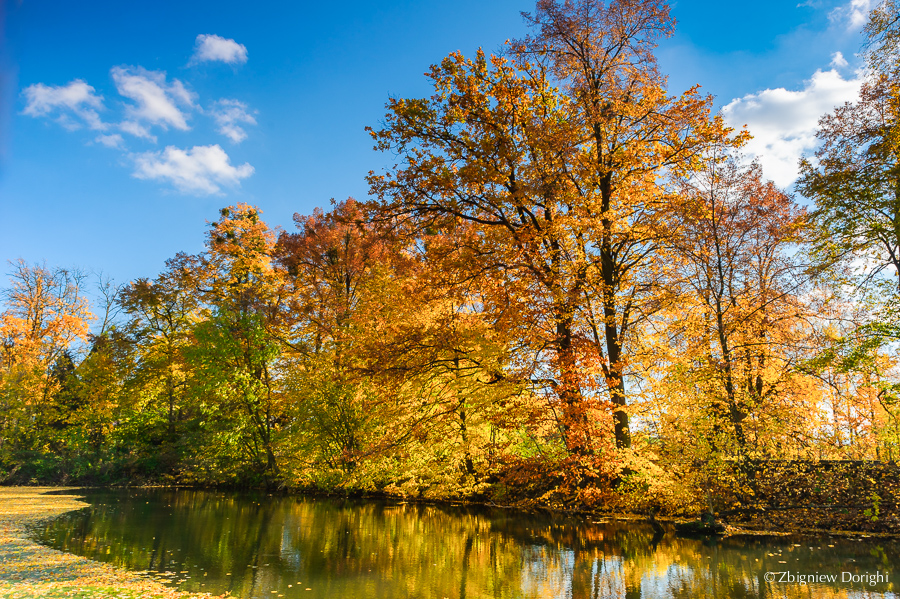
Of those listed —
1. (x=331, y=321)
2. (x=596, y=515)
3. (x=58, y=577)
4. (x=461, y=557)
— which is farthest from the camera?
(x=331, y=321)

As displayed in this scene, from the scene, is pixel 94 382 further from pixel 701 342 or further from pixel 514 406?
pixel 701 342

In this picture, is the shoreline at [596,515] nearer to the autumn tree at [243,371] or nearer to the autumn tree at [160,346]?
the autumn tree at [243,371]

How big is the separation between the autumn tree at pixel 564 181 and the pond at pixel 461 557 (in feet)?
9.34

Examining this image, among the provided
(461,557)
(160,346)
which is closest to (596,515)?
(461,557)

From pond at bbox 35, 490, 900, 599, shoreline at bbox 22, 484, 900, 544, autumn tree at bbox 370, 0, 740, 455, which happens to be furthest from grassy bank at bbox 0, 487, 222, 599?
autumn tree at bbox 370, 0, 740, 455

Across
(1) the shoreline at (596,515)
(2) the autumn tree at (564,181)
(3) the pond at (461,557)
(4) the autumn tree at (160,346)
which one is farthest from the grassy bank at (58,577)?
(4) the autumn tree at (160,346)

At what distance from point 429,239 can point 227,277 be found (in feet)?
55.0

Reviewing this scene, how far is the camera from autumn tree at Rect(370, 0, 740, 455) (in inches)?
484

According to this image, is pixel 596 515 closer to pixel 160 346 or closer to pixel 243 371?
pixel 243 371

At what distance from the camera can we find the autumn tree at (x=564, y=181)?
40.3 ft

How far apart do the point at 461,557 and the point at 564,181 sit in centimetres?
881

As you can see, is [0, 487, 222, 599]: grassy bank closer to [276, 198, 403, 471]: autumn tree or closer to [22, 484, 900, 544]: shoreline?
[22, 484, 900, 544]: shoreline

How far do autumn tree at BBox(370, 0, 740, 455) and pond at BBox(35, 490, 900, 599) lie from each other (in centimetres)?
285

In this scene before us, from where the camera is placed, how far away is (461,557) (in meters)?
9.90
